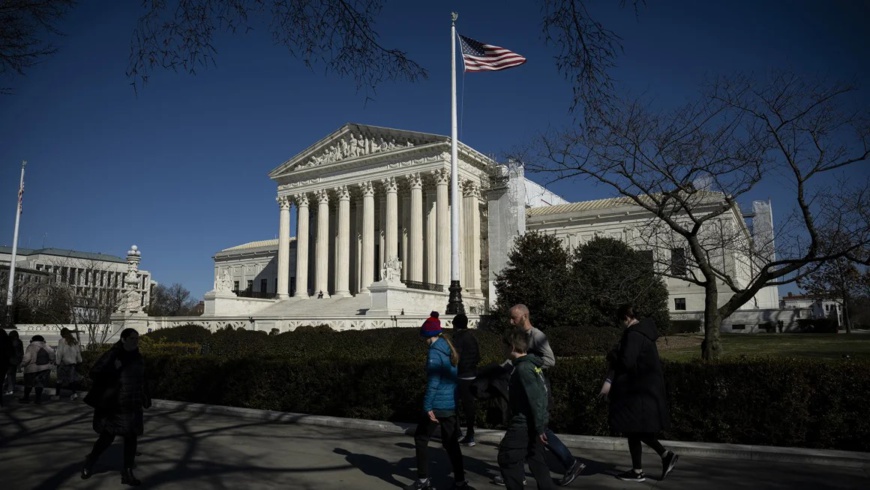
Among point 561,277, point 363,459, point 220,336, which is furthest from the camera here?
point 561,277

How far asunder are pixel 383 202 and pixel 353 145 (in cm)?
576

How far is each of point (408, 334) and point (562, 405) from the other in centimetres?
1432

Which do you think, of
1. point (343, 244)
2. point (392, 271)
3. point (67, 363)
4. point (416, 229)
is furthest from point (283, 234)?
point (67, 363)

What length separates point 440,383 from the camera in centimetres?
616

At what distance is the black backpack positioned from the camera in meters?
13.6

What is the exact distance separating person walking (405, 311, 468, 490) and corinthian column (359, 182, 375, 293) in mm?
41229

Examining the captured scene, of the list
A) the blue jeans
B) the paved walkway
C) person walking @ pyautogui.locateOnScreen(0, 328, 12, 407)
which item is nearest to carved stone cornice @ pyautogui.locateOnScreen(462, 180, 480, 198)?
person walking @ pyautogui.locateOnScreen(0, 328, 12, 407)

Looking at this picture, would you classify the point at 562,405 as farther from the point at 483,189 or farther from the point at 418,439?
the point at 483,189

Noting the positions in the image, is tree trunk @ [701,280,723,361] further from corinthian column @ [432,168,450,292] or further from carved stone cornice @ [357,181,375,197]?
carved stone cornice @ [357,181,375,197]

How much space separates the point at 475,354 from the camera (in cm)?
863

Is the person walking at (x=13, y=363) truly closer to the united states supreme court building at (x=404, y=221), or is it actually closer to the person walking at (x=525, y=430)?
the person walking at (x=525, y=430)

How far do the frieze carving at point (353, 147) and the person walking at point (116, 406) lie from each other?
40.1 metres

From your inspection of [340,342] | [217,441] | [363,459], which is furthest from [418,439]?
[340,342]

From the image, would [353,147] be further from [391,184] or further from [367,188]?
[391,184]
